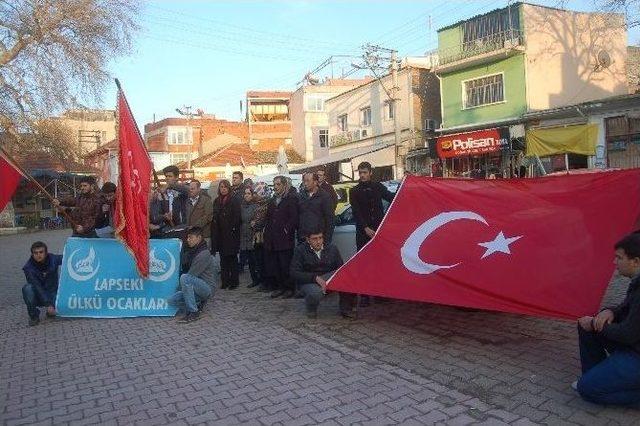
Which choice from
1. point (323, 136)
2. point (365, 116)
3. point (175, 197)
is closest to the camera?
point (175, 197)

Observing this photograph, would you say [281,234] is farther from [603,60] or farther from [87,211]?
[603,60]

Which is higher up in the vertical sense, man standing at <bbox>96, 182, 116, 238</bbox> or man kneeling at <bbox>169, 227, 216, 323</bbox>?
man standing at <bbox>96, 182, 116, 238</bbox>

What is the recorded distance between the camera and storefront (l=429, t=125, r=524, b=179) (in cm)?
2311

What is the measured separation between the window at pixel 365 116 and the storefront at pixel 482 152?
871 cm

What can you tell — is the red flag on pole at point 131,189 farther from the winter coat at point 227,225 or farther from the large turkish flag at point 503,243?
the large turkish flag at point 503,243

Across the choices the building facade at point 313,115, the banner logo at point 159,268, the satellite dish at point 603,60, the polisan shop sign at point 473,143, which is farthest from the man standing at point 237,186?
the building facade at point 313,115

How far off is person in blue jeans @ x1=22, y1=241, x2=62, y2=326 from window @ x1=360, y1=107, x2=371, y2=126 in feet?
93.0

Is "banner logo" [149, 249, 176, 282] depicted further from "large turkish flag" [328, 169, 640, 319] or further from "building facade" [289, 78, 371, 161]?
"building facade" [289, 78, 371, 161]

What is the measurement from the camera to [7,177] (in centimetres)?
711

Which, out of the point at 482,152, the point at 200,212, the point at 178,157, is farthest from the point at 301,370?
the point at 178,157

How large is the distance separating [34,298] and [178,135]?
49940 millimetres

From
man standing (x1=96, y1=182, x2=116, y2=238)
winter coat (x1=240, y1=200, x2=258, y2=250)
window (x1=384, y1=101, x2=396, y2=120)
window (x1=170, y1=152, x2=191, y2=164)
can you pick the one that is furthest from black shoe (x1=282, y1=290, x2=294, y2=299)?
window (x1=170, y1=152, x2=191, y2=164)

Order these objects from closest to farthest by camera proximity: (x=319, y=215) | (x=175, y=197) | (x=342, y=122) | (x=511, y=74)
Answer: (x=319, y=215), (x=175, y=197), (x=511, y=74), (x=342, y=122)

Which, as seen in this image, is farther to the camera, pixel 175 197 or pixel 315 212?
pixel 175 197
